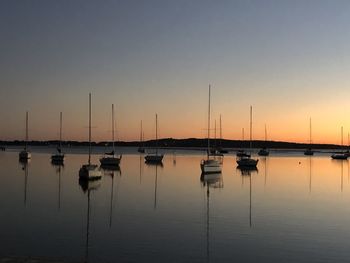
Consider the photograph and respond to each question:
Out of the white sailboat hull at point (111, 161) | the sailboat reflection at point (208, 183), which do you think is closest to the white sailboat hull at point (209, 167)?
the sailboat reflection at point (208, 183)

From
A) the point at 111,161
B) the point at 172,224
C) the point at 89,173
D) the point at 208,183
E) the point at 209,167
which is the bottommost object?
the point at 172,224

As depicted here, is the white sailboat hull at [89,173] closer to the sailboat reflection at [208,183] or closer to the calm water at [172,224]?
the calm water at [172,224]

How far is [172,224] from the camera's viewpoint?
26438 mm

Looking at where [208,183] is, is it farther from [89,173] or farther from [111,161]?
[111,161]

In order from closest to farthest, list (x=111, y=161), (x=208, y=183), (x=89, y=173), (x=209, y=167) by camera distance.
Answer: (x=89, y=173), (x=208, y=183), (x=209, y=167), (x=111, y=161)

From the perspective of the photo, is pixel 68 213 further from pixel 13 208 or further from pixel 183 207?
pixel 183 207

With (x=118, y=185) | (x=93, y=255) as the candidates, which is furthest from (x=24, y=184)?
(x=93, y=255)

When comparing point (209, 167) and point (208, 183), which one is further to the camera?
point (209, 167)

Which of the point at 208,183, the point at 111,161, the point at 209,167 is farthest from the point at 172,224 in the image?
the point at 111,161

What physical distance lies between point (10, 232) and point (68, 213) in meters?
6.98

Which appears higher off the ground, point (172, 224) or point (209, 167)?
point (209, 167)

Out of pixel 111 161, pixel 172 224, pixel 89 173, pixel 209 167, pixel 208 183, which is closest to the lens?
pixel 172 224

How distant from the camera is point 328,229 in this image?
2605 cm

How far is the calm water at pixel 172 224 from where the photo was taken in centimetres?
1959
